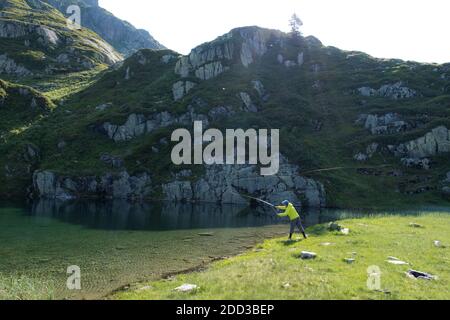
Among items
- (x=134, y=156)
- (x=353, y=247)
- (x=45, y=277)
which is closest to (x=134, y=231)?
(x=45, y=277)

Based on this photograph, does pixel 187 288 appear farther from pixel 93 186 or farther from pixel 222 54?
pixel 222 54

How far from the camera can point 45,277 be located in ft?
87.9

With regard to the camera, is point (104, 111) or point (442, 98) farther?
point (104, 111)

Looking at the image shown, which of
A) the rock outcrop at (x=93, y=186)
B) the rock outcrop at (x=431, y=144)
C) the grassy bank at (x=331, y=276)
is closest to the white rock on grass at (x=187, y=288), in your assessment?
the grassy bank at (x=331, y=276)

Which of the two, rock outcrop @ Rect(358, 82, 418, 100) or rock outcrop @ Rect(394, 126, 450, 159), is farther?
rock outcrop @ Rect(358, 82, 418, 100)

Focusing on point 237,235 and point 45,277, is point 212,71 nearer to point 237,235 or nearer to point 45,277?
point 237,235

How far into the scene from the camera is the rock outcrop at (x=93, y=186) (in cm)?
9488

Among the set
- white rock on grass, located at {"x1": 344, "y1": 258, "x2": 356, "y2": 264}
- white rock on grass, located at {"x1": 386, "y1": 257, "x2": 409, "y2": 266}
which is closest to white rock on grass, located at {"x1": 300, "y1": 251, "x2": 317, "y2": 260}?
white rock on grass, located at {"x1": 344, "y1": 258, "x2": 356, "y2": 264}

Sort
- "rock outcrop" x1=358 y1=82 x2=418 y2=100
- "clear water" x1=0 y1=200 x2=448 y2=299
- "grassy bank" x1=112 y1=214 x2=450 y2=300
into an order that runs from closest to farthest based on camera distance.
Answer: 1. "grassy bank" x1=112 y1=214 x2=450 y2=300
2. "clear water" x1=0 y1=200 x2=448 y2=299
3. "rock outcrop" x1=358 y1=82 x2=418 y2=100

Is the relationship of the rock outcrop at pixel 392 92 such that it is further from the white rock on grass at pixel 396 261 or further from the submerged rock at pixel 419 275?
the submerged rock at pixel 419 275

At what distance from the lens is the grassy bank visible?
16.9 meters

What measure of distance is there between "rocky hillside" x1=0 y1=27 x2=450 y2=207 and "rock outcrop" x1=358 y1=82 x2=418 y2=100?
350mm

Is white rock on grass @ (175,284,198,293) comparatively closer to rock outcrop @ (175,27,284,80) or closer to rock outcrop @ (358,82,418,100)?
rock outcrop @ (358,82,418,100)

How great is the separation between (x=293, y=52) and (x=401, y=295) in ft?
506
